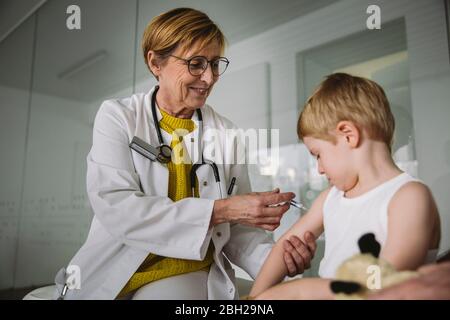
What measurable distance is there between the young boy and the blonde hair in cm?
35

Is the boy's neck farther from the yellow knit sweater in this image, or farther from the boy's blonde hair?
the yellow knit sweater

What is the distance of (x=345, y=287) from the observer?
26.9 inches

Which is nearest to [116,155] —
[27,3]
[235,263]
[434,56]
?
[235,263]

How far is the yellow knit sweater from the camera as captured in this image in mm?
921

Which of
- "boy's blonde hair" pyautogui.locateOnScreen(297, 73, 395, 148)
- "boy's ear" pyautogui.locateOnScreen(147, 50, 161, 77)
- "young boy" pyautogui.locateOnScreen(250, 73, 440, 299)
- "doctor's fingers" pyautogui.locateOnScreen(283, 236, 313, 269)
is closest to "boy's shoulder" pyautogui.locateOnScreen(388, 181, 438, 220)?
"young boy" pyautogui.locateOnScreen(250, 73, 440, 299)

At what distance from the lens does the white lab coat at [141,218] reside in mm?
872

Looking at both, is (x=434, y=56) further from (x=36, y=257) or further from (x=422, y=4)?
(x=36, y=257)

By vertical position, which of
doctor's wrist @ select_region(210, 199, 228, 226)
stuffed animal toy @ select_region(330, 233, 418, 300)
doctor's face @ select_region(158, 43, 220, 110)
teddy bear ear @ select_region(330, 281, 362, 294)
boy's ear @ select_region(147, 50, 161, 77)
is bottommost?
teddy bear ear @ select_region(330, 281, 362, 294)

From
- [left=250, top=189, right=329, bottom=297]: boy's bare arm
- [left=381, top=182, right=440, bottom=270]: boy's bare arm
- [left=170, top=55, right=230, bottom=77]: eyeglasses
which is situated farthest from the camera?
[left=170, top=55, right=230, bottom=77]: eyeglasses

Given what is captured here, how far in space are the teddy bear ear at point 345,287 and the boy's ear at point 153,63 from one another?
0.70 m

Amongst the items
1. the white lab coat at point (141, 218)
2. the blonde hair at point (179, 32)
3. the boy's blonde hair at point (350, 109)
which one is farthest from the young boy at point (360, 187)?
the blonde hair at point (179, 32)

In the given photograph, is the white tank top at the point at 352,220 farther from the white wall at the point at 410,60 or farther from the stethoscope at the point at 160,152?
the stethoscope at the point at 160,152

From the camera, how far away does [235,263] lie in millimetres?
1053

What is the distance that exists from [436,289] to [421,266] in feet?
0.22
